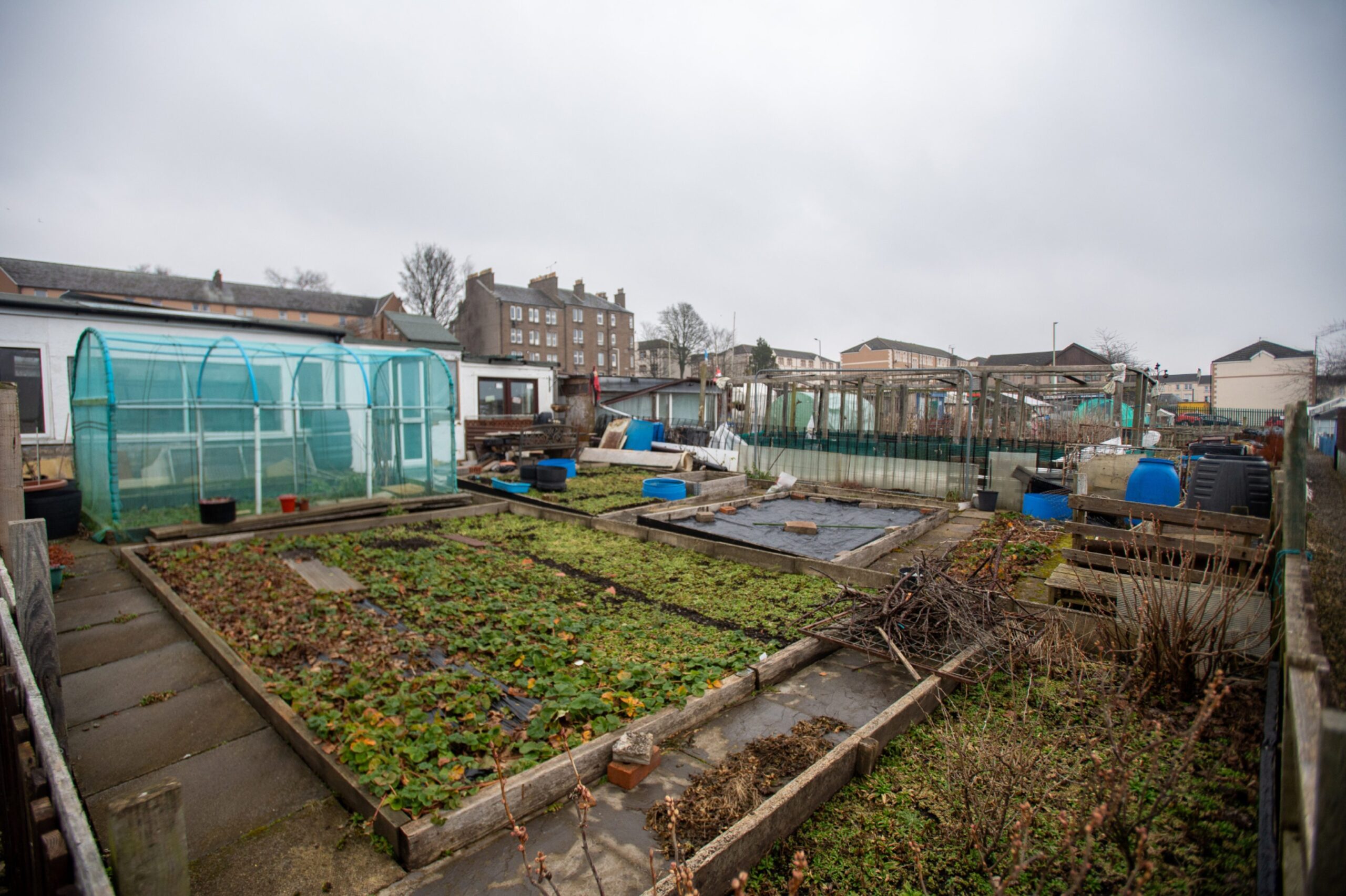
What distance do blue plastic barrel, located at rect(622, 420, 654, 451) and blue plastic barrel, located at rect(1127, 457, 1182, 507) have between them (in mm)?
13818

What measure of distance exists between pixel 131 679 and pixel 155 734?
3.68 ft

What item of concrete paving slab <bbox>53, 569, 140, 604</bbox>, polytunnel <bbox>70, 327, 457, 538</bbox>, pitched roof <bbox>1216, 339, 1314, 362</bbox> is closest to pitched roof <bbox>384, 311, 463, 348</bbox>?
polytunnel <bbox>70, 327, 457, 538</bbox>

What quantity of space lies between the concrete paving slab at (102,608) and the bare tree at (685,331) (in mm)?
56492

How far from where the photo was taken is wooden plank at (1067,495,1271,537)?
4.61m

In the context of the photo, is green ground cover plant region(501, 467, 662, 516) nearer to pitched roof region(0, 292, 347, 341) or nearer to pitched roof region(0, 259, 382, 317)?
pitched roof region(0, 292, 347, 341)

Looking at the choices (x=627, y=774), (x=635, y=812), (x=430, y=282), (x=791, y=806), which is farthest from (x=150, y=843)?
(x=430, y=282)

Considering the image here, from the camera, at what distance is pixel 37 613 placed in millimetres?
3129

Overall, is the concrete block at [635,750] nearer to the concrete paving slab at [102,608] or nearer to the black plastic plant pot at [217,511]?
the concrete paving slab at [102,608]

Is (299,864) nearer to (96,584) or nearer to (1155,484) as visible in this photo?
(96,584)

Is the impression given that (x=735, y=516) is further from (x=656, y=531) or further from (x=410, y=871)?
(x=410, y=871)

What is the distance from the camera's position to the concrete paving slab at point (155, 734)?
3.59 metres

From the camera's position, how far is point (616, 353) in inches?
2616

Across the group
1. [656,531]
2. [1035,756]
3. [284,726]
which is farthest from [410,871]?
[656,531]

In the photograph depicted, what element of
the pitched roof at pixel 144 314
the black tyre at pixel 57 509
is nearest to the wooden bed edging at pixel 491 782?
the black tyre at pixel 57 509
